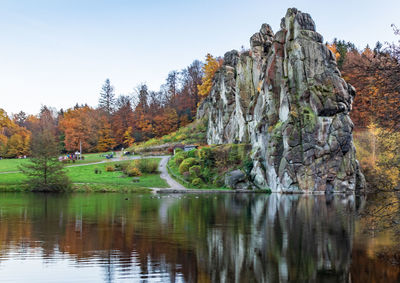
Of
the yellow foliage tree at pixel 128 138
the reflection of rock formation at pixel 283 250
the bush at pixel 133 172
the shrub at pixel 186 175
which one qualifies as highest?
the yellow foliage tree at pixel 128 138

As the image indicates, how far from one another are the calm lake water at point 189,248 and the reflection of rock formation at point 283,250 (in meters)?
0.04

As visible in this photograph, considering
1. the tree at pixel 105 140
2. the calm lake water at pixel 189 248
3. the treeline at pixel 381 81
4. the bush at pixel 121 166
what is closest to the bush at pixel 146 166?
the bush at pixel 121 166

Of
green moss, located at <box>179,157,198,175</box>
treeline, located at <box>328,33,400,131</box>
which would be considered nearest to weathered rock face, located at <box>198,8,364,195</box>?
green moss, located at <box>179,157,198,175</box>

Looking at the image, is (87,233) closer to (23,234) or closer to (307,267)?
(23,234)

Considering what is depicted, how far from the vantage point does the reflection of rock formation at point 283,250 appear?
559 inches

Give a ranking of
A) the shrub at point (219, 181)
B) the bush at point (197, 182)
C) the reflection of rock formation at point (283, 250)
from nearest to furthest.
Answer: the reflection of rock formation at point (283, 250) → the bush at point (197, 182) → the shrub at point (219, 181)

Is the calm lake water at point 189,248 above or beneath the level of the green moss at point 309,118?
beneath

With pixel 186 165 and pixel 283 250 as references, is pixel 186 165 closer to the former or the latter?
pixel 186 165

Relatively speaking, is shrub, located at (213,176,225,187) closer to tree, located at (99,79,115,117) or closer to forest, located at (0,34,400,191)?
forest, located at (0,34,400,191)

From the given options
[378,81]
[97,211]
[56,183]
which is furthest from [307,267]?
[56,183]

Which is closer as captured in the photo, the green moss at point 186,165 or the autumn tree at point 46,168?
the autumn tree at point 46,168

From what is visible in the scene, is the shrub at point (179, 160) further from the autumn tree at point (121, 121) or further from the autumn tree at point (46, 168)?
the autumn tree at point (121, 121)

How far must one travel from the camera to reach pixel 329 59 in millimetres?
56219

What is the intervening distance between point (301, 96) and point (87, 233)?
40.6m
